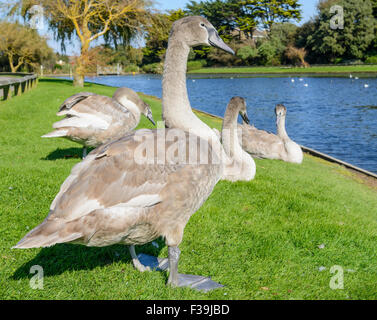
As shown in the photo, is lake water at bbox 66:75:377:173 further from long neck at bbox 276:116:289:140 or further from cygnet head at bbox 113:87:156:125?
cygnet head at bbox 113:87:156:125

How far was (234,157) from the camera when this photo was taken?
24.7ft

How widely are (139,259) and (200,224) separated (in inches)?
42.6

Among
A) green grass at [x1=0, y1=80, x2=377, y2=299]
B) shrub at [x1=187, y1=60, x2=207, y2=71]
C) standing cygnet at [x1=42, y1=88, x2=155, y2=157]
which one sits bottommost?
green grass at [x1=0, y1=80, x2=377, y2=299]

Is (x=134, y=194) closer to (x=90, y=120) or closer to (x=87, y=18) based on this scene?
(x=90, y=120)

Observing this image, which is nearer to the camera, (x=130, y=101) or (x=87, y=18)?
(x=130, y=101)

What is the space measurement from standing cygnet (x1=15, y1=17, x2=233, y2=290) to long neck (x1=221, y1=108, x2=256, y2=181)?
3.65 m

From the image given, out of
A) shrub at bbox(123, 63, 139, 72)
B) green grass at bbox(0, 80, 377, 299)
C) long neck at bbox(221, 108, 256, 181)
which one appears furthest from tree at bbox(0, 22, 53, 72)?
green grass at bbox(0, 80, 377, 299)

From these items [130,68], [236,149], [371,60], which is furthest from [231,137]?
[130,68]

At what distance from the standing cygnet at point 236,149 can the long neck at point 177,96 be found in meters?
2.81

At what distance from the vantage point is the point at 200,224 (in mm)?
4992

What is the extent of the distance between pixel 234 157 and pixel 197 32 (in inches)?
139

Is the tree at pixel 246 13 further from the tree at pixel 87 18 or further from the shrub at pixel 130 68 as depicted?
the tree at pixel 87 18

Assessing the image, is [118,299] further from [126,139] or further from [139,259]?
[126,139]

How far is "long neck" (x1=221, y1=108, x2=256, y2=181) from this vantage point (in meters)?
7.20
